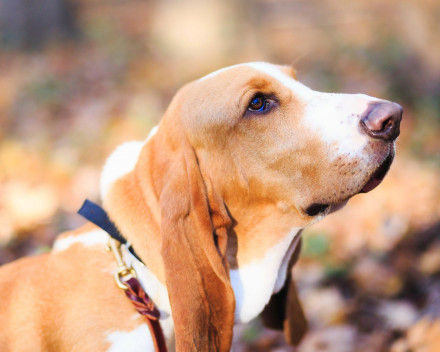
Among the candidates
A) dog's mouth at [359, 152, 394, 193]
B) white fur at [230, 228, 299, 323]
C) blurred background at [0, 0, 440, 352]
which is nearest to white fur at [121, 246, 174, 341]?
white fur at [230, 228, 299, 323]

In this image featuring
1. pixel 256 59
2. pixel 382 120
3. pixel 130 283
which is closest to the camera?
pixel 382 120

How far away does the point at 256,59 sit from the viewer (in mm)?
7402

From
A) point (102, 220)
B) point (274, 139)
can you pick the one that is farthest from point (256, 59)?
point (102, 220)

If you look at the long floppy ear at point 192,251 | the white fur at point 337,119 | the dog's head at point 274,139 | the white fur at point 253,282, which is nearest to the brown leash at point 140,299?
the long floppy ear at point 192,251

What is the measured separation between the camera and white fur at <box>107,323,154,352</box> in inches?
93.6

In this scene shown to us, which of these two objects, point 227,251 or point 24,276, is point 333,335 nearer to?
point 227,251

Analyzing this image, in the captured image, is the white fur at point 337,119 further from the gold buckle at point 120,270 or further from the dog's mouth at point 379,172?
the gold buckle at point 120,270

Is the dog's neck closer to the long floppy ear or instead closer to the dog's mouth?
the long floppy ear

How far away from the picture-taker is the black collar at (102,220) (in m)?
2.45

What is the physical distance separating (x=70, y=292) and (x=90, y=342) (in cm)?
26

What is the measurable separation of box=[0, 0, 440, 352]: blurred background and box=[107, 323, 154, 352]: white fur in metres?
1.41

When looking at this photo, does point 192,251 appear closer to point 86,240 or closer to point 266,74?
point 86,240

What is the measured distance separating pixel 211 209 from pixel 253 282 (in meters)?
0.44

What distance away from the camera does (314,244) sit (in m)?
4.34
